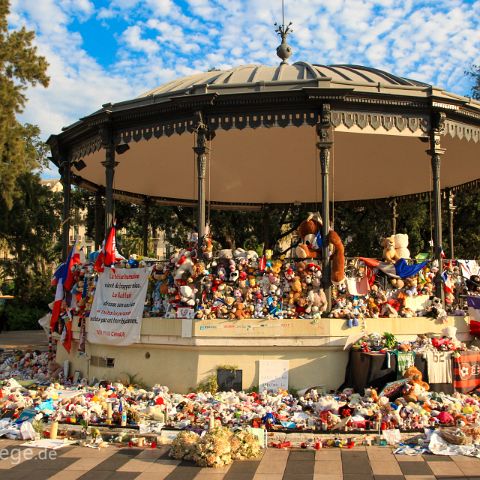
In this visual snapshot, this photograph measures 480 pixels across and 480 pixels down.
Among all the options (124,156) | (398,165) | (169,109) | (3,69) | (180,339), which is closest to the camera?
(180,339)

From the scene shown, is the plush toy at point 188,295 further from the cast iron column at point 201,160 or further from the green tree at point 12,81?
the green tree at point 12,81

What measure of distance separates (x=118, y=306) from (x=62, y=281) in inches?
95.9

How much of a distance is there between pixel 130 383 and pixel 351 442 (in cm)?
500

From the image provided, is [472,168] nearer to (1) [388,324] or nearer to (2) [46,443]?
(1) [388,324]

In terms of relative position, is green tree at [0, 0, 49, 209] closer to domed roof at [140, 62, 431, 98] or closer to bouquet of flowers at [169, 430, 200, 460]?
domed roof at [140, 62, 431, 98]

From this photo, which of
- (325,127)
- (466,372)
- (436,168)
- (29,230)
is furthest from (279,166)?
(29,230)

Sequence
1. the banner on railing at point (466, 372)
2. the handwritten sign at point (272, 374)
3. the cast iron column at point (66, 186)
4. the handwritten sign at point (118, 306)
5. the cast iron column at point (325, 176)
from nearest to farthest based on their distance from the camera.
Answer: the banner on railing at point (466, 372), the handwritten sign at point (272, 374), the cast iron column at point (325, 176), the handwritten sign at point (118, 306), the cast iron column at point (66, 186)

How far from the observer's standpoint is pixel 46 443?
858cm

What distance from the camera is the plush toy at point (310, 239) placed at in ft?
36.8

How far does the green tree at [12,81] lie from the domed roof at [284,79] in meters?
13.1

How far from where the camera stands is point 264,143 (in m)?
15.8

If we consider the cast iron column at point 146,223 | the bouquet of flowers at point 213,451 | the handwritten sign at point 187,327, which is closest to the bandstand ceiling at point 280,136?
the cast iron column at point 146,223

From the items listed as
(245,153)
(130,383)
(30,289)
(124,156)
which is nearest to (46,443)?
(130,383)

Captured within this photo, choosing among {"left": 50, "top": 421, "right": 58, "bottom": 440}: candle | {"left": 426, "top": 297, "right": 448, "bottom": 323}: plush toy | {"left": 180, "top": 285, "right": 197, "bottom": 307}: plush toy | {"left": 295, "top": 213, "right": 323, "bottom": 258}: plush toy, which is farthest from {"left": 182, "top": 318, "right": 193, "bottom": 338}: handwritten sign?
{"left": 426, "top": 297, "right": 448, "bottom": 323}: plush toy
